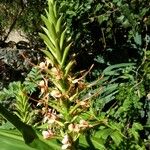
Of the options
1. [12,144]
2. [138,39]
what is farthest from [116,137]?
[138,39]

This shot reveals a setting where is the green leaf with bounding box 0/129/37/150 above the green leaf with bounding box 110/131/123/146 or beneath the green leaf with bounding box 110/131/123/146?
above

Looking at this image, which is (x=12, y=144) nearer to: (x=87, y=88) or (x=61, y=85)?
(x=61, y=85)

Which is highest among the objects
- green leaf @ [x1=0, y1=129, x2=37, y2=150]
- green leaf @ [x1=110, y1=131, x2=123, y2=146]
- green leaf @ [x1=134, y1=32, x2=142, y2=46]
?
green leaf @ [x1=0, y1=129, x2=37, y2=150]

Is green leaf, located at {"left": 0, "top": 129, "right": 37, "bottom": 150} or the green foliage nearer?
green leaf, located at {"left": 0, "top": 129, "right": 37, "bottom": 150}

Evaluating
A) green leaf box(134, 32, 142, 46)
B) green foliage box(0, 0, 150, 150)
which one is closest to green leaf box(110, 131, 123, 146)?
green foliage box(0, 0, 150, 150)

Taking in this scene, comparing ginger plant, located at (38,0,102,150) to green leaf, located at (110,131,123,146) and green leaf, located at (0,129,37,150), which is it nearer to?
green leaf, located at (0,129,37,150)

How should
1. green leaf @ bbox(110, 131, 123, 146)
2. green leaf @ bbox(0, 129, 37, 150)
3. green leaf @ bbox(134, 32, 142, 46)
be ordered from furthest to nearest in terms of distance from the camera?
green leaf @ bbox(134, 32, 142, 46) < green leaf @ bbox(110, 131, 123, 146) < green leaf @ bbox(0, 129, 37, 150)

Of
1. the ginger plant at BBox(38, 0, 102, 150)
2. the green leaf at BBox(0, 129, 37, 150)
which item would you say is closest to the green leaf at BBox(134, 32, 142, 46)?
the ginger plant at BBox(38, 0, 102, 150)

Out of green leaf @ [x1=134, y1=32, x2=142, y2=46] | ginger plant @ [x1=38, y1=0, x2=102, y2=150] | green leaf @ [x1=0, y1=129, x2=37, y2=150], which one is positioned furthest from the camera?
green leaf @ [x1=134, y1=32, x2=142, y2=46]
